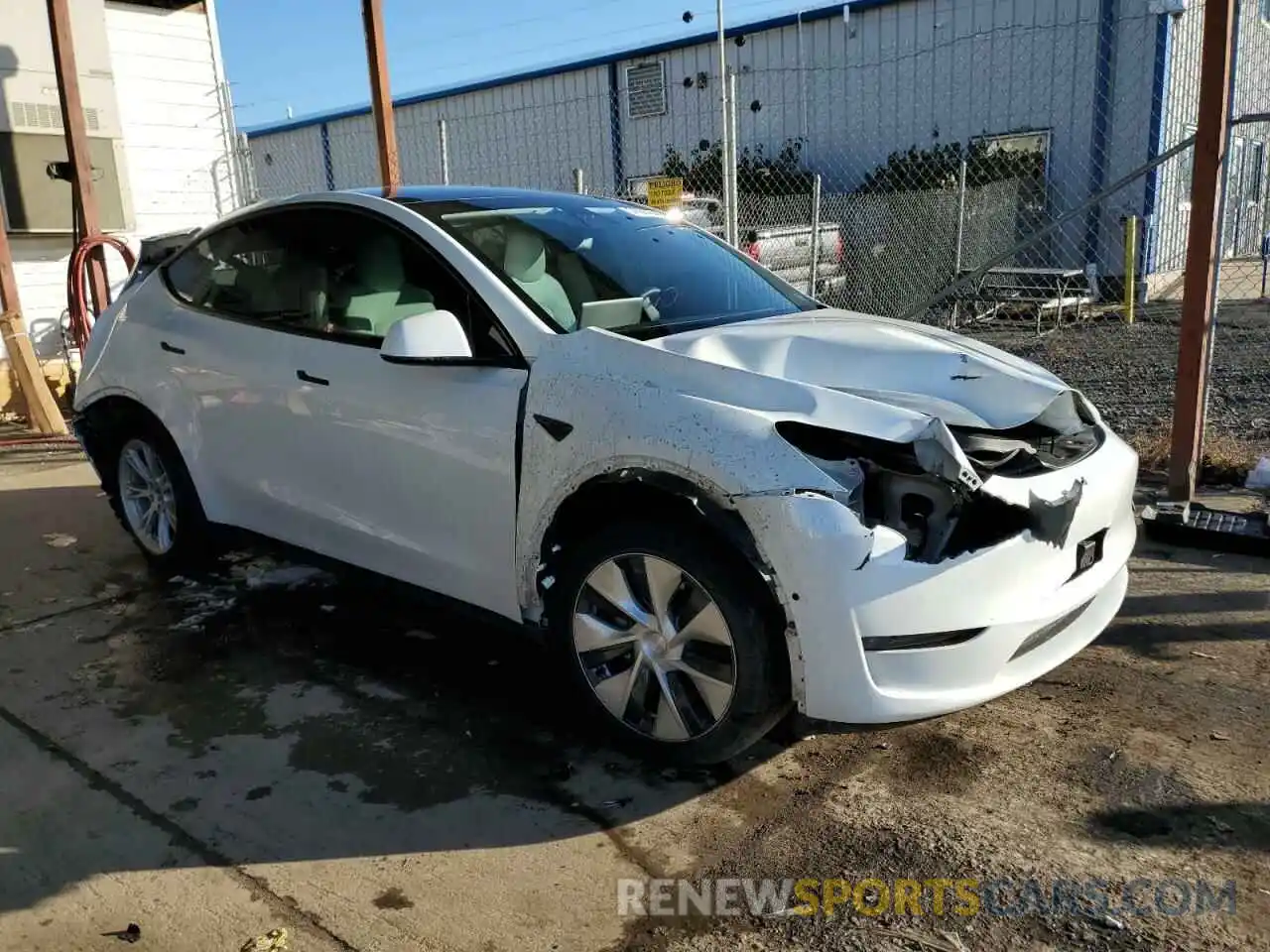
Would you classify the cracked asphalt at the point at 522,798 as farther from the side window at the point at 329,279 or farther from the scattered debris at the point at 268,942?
the side window at the point at 329,279

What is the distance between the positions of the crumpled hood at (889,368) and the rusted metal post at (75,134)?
7066 mm

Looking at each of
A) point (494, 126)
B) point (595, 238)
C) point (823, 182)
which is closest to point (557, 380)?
point (595, 238)

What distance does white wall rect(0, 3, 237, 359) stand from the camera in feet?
31.3

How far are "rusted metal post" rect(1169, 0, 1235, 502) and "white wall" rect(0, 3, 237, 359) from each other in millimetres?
8564

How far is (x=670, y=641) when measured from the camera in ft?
9.81

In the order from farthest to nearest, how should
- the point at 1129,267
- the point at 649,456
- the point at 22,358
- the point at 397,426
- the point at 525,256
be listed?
the point at 1129,267, the point at 22,358, the point at 525,256, the point at 397,426, the point at 649,456

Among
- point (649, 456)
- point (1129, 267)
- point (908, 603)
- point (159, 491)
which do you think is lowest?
point (159, 491)

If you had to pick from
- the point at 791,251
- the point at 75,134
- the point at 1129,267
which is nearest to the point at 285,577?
the point at 75,134

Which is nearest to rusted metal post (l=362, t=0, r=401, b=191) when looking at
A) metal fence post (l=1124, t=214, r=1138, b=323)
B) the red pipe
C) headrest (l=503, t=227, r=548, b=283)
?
the red pipe

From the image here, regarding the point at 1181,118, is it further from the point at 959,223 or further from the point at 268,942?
the point at 268,942

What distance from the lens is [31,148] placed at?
8812 millimetres

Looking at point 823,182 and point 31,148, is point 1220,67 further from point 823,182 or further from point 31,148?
point 823,182

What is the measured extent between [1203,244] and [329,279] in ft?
13.2

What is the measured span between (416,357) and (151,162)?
8.39 metres
